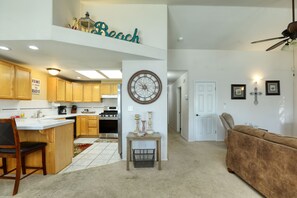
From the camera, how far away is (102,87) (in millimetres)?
5902

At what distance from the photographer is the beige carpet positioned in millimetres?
2086

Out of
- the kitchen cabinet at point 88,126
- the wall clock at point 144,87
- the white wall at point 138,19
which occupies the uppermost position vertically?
the white wall at point 138,19

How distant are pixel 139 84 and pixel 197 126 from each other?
2.80m

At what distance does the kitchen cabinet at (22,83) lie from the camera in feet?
10.6

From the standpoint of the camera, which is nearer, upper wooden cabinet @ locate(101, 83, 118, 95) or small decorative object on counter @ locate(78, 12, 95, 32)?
small decorative object on counter @ locate(78, 12, 95, 32)

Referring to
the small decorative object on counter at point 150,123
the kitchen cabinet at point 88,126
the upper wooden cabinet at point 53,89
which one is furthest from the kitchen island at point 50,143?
the kitchen cabinet at point 88,126

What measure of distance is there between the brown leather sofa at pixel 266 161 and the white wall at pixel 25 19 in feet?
11.0

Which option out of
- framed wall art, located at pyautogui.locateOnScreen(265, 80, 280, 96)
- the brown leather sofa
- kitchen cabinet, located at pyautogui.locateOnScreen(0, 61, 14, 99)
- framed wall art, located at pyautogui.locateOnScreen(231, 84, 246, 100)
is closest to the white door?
framed wall art, located at pyautogui.locateOnScreen(231, 84, 246, 100)

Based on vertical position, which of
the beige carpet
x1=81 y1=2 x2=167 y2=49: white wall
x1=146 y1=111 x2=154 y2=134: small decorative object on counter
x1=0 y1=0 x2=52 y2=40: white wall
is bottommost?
the beige carpet

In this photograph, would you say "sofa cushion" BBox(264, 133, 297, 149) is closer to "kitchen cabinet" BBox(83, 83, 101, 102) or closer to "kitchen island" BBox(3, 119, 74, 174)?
"kitchen island" BBox(3, 119, 74, 174)

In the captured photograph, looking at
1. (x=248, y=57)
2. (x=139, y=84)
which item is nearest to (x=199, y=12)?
(x=139, y=84)

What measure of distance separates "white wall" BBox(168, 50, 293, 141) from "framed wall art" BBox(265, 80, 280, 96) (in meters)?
0.12

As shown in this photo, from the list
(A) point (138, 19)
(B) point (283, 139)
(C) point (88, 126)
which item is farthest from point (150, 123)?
(C) point (88, 126)

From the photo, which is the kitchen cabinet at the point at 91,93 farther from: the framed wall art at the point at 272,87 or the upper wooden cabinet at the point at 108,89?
the framed wall art at the point at 272,87
